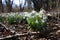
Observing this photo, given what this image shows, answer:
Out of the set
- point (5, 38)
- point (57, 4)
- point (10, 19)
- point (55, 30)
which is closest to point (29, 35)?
point (5, 38)

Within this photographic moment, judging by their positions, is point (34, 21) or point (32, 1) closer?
point (34, 21)

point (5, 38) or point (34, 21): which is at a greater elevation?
point (34, 21)

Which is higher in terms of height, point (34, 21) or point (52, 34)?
point (34, 21)

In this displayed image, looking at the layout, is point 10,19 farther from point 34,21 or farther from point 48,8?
point 48,8

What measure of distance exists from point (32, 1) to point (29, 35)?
413 inches

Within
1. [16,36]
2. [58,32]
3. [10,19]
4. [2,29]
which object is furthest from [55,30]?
[10,19]

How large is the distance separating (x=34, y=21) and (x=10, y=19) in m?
2.06

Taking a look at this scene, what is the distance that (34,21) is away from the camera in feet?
15.6

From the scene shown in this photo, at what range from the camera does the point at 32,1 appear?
14.8 m

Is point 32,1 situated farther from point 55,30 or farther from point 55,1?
point 55,30

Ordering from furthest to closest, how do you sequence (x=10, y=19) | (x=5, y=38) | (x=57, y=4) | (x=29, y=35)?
(x=57, y=4), (x=10, y=19), (x=29, y=35), (x=5, y=38)

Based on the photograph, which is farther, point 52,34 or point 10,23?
point 10,23

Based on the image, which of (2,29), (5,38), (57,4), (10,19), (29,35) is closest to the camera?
(5,38)

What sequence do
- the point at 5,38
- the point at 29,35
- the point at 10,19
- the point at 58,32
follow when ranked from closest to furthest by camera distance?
1. the point at 5,38
2. the point at 29,35
3. the point at 58,32
4. the point at 10,19
